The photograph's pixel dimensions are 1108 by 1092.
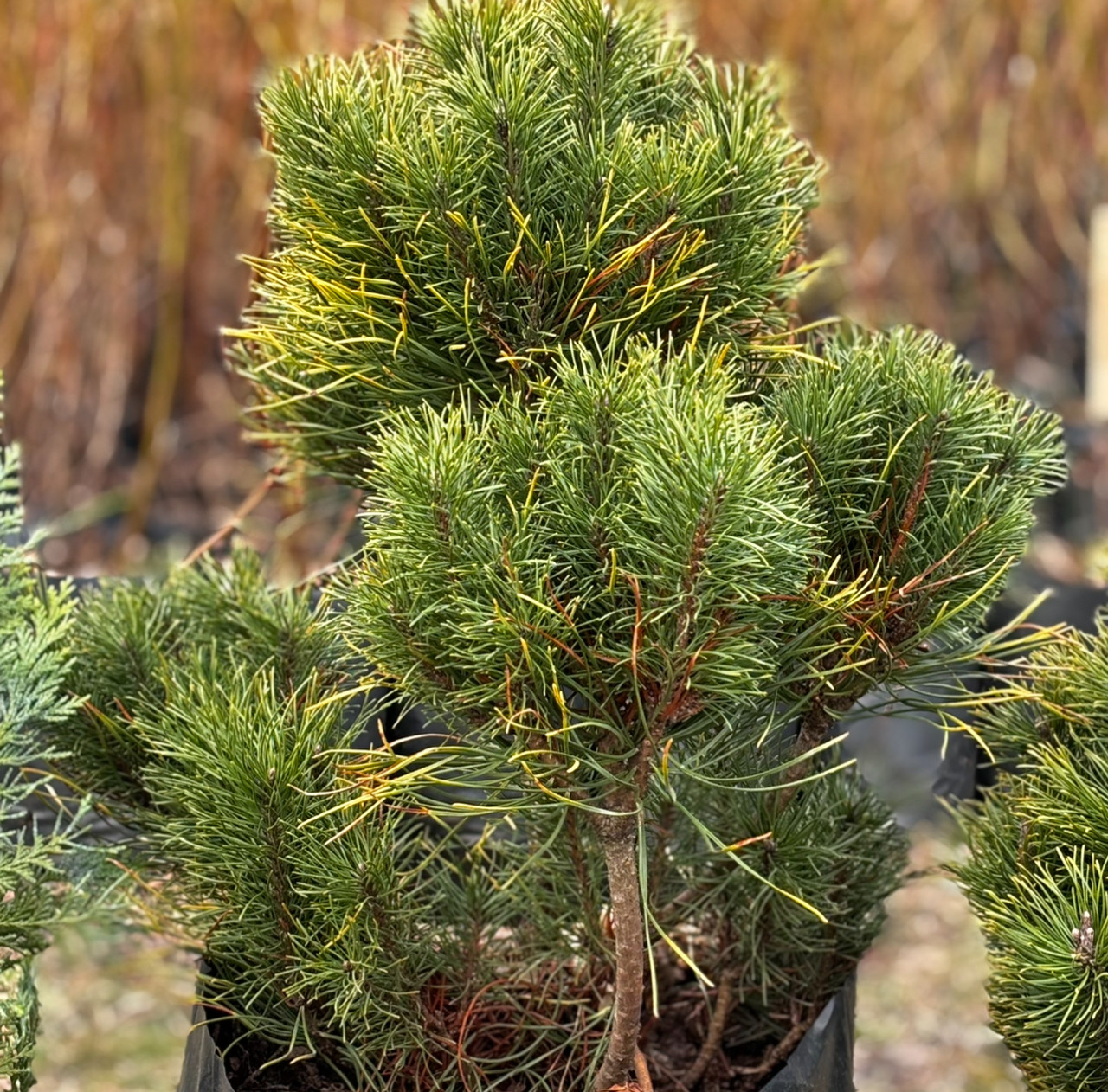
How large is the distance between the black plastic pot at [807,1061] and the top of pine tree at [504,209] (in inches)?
8.9

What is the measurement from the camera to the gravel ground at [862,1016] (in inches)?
34.1

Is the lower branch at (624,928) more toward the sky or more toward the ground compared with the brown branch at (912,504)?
more toward the ground

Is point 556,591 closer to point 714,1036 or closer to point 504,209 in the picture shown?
point 504,209

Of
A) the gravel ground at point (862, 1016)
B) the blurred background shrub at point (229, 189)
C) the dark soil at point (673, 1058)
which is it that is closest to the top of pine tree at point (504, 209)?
the dark soil at point (673, 1058)

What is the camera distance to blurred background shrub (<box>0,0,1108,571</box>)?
141 cm

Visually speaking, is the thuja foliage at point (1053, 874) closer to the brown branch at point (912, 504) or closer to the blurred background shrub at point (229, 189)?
the brown branch at point (912, 504)

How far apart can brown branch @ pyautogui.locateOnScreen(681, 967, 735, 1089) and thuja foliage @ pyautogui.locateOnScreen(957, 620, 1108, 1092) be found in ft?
0.32

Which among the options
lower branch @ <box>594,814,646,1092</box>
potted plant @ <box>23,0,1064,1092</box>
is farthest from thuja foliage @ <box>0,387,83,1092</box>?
A: lower branch @ <box>594,814,646,1092</box>

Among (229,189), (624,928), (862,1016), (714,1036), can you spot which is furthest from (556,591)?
(229,189)

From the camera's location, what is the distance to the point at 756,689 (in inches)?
16.0

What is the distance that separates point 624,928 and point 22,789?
8.3 inches

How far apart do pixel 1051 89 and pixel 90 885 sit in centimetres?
144

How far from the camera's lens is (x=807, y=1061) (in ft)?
1.63

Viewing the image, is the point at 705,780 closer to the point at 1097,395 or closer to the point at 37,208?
the point at 1097,395
